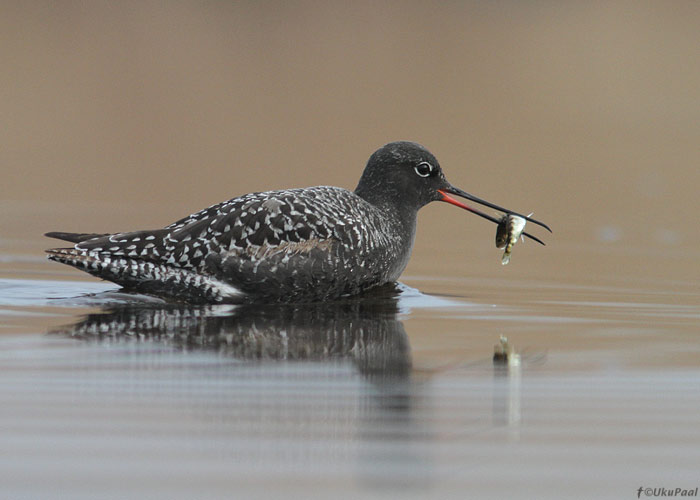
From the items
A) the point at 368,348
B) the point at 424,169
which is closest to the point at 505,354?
the point at 368,348

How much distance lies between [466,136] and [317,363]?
576 inches

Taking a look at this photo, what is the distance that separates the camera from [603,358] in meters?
5.62

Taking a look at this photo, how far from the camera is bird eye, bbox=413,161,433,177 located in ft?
27.1

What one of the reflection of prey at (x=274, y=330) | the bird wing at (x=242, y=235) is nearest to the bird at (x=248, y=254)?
the bird wing at (x=242, y=235)

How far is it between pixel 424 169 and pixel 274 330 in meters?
2.50

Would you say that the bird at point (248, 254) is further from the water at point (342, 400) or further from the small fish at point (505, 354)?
the small fish at point (505, 354)

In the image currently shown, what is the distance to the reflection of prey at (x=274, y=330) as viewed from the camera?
18.4 ft

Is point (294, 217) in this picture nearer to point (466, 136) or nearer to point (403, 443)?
point (403, 443)

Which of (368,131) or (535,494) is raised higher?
(368,131)

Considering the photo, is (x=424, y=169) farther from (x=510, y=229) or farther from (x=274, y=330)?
(x=274, y=330)

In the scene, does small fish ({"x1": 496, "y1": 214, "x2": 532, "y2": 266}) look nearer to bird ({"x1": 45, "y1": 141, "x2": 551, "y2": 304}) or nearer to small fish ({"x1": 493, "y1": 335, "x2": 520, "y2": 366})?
bird ({"x1": 45, "y1": 141, "x2": 551, "y2": 304})

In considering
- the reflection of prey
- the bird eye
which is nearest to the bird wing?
the reflection of prey

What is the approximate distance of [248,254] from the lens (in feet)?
23.0

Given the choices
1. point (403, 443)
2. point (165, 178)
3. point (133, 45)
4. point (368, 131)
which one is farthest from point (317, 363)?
point (133, 45)
